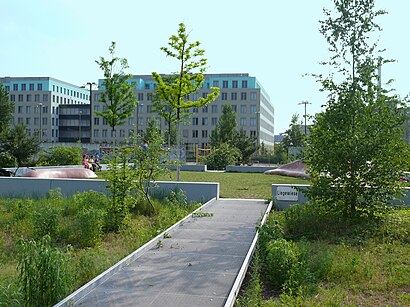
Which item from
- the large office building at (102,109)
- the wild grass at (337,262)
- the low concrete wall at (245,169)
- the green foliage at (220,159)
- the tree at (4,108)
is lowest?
the wild grass at (337,262)

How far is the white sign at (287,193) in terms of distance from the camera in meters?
12.4

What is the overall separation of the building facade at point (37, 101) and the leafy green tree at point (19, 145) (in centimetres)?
7969

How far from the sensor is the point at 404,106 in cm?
941

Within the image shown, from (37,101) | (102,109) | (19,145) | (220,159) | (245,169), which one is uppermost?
(37,101)

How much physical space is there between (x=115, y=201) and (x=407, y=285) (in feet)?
18.5

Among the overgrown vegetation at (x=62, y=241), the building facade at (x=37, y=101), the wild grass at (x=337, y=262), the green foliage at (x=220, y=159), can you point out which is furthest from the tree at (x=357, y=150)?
the building facade at (x=37, y=101)

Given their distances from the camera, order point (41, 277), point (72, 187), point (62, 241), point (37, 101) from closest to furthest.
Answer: point (41, 277), point (62, 241), point (72, 187), point (37, 101)

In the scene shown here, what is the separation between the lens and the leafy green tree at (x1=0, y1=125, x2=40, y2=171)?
26.7 m

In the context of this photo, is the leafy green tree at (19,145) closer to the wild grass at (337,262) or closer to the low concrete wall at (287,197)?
the low concrete wall at (287,197)

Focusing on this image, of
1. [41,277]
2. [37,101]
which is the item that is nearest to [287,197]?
[41,277]

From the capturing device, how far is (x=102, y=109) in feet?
334

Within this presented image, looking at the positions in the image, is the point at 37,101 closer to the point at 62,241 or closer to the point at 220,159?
the point at 220,159

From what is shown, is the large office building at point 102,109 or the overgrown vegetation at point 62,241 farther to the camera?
the large office building at point 102,109

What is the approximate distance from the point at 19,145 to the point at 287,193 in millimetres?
19473
